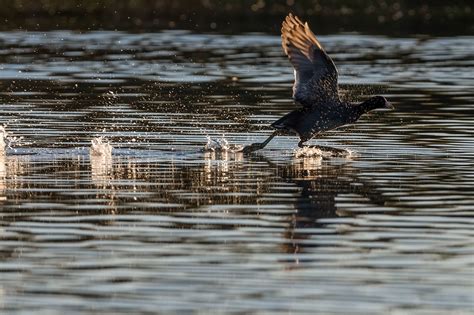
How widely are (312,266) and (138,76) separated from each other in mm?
19561

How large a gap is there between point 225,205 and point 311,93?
4818 millimetres

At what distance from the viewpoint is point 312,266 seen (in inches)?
438

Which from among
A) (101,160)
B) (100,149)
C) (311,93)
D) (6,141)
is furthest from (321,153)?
(6,141)

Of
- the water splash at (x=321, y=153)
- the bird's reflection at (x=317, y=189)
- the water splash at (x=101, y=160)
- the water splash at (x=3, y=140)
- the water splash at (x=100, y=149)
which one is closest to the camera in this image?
the bird's reflection at (x=317, y=189)

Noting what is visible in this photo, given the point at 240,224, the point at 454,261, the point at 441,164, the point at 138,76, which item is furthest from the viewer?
the point at 138,76

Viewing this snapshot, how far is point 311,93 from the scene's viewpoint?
1859 cm

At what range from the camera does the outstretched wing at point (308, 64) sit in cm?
1825

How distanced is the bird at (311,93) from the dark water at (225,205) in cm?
39

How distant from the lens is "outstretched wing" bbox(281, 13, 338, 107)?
1825cm

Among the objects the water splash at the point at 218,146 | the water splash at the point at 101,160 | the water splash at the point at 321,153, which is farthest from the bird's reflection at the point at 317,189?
the water splash at the point at 101,160

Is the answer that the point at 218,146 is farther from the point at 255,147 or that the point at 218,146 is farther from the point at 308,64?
the point at 308,64

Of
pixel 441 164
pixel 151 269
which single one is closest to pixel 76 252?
pixel 151 269

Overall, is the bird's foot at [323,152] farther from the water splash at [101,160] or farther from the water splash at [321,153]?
the water splash at [101,160]

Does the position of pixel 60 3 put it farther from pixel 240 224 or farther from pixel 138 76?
pixel 240 224
